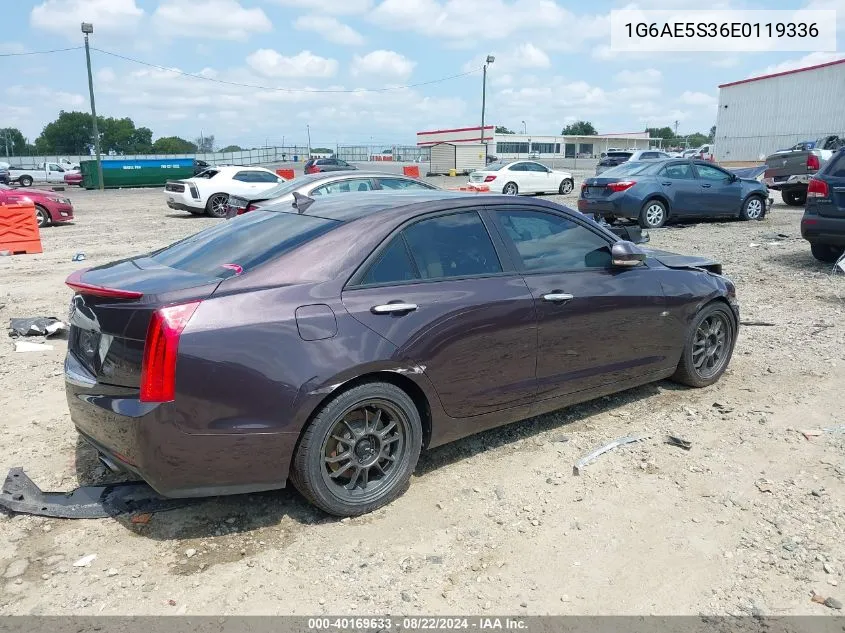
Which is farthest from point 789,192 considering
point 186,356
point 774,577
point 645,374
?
point 186,356

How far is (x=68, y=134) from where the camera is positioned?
119 meters

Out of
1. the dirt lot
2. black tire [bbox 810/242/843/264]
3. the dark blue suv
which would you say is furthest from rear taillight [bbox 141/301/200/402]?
black tire [bbox 810/242/843/264]

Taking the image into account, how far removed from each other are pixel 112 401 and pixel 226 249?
1.05 m

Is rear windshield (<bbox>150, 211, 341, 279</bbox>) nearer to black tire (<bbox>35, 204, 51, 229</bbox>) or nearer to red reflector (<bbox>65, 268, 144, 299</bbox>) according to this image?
red reflector (<bbox>65, 268, 144, 299</bbox>)

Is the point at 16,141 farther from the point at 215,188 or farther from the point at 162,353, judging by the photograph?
the point at 162,353

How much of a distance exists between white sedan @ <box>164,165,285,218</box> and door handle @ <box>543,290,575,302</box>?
16.4 metres

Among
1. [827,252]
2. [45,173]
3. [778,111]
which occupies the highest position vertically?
[778,111]

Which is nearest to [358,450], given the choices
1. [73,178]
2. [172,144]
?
[73,178]

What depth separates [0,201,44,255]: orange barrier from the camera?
12.9 meters

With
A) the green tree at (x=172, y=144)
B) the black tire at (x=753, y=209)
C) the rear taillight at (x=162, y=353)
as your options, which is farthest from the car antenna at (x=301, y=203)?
the green tree at (x=172, y=144)

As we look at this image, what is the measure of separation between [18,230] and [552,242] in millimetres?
12134

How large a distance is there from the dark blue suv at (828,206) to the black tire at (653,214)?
4.70m

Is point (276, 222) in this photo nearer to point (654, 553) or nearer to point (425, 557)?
point (425, 557)

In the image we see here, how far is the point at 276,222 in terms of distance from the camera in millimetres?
4055
